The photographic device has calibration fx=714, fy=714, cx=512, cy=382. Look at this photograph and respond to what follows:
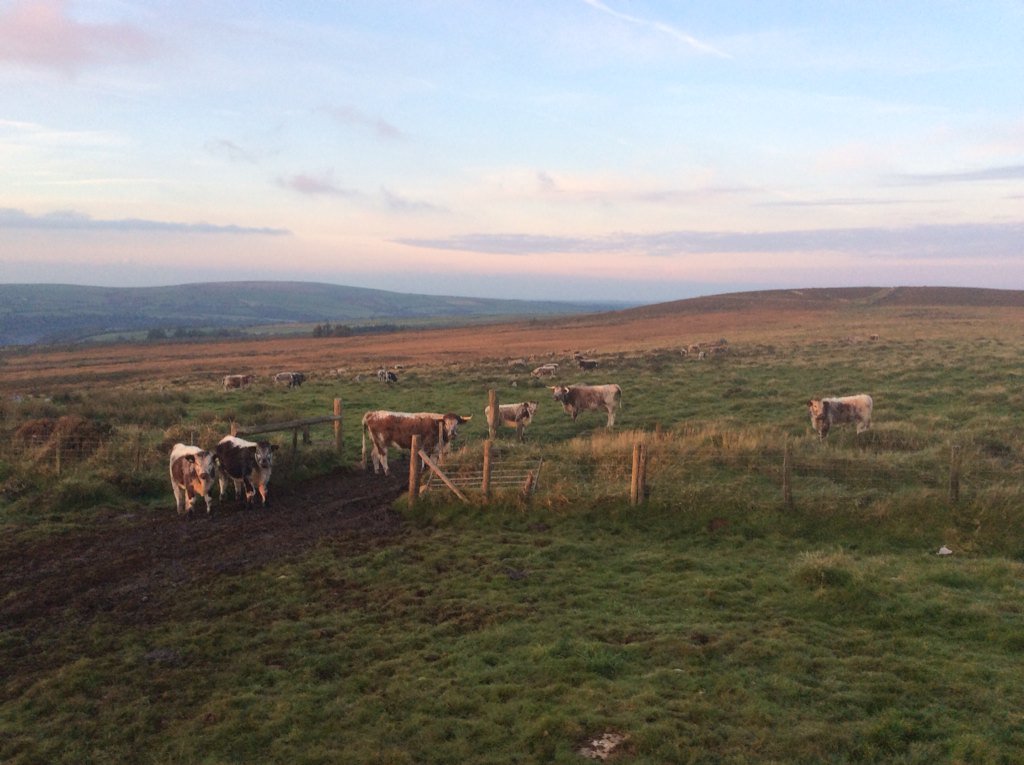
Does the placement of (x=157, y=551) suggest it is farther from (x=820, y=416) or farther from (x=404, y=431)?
(x=820, y=416)

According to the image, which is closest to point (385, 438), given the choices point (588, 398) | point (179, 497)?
point (179, 497)

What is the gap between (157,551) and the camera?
1245cm

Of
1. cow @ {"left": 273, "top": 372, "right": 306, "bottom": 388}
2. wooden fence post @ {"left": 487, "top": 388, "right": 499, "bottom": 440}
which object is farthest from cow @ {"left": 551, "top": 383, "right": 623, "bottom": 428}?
cow @ {"left": 273, "top": 372, "right": 306, "bottom": 388}

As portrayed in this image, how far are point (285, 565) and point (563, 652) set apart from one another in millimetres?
5408

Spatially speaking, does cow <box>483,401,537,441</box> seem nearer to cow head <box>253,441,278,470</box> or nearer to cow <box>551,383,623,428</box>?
cow <box>551,383,623,428</box>

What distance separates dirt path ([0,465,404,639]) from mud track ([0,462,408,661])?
0.02 metres

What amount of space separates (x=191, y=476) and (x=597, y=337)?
6303 centimetres

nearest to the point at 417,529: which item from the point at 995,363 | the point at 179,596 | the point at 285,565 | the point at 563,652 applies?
the point at 285,565

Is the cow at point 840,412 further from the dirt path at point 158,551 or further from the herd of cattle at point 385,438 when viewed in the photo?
the dirt path at point 158,551

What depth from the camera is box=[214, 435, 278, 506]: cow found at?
15.5 m

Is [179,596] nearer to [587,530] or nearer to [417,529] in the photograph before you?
[417,529]

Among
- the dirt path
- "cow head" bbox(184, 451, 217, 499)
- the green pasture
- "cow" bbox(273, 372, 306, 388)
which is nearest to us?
the green pasture

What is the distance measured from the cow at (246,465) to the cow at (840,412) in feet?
49.9

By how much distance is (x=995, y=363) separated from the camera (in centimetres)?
3238
